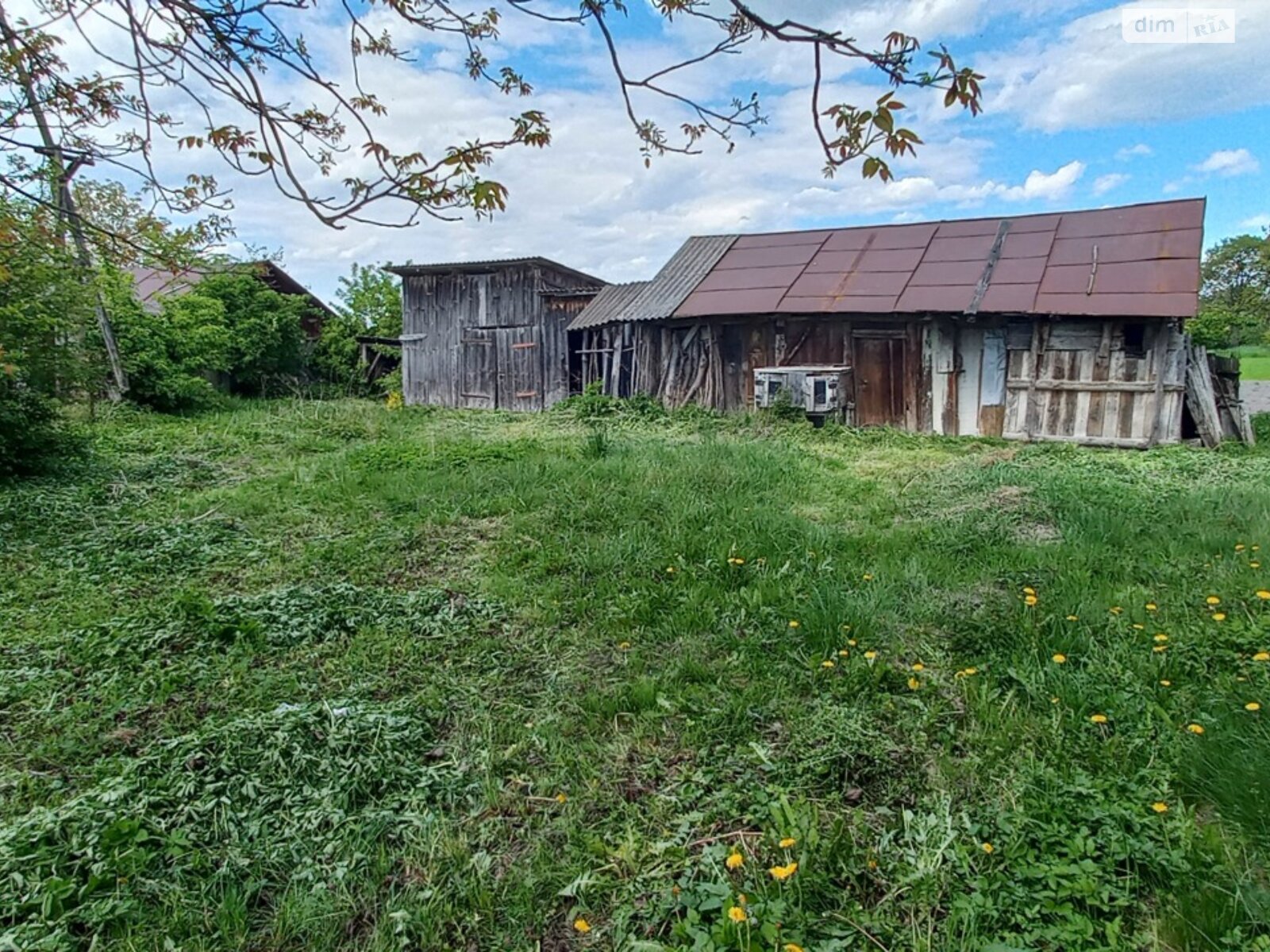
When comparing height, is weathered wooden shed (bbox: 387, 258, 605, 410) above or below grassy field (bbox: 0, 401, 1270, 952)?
above

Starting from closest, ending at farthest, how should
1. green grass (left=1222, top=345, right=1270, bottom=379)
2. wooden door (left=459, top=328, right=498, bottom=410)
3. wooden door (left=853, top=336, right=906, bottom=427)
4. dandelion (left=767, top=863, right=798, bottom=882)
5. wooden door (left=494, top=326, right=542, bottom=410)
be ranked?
dandelion (left=767, top=863, right=798, bottom=882), wooden door (left=853, top=336, right=906, bottom=427), wooden door (left=494, top=326, right=542, bottom=410), wooden door (left=459, top=328, right=498, bottom=410), green grass (left=1222, top=345, right=1270, bottom=379)

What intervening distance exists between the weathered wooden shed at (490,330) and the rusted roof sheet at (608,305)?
1.61 ft

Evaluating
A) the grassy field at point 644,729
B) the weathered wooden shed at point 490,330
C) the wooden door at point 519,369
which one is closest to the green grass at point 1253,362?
the weathered wooden shed at point 490,330

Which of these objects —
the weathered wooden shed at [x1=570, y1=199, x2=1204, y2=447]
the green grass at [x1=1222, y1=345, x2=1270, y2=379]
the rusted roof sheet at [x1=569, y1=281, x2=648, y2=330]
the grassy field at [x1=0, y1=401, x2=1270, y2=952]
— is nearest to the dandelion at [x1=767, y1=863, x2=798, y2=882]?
the grassy field at [x1=0, y1=401, x2=1270, y2=952]

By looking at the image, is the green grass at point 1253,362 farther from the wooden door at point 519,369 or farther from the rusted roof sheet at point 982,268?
the wooden door at point 519,369

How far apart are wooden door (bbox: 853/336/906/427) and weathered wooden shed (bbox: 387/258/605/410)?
21.1 ft

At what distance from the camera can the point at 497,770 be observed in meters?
2.52

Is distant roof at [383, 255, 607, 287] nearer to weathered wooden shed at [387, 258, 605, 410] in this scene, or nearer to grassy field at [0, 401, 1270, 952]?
weathered wooden shed at [387, 258, 605, 410]

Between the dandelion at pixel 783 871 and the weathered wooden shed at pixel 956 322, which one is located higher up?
the weathered wooden shed at pixel 956 322

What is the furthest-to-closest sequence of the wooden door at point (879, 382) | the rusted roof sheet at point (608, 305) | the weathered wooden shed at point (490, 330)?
the weathered wooden shed at point (490, 330) → the rusted roof sheet at point (608, 305) → the wooden door at point (879, 382)

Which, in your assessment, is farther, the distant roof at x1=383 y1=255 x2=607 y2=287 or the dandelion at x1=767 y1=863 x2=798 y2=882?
the distant roof at x1=383 y1=255 x2=607 y2=287

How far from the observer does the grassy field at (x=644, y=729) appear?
6.04ft

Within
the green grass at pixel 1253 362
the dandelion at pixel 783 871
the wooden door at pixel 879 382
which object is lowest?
the dandelion at pixel 783 871

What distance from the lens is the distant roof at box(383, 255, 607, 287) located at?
15.1 metres
